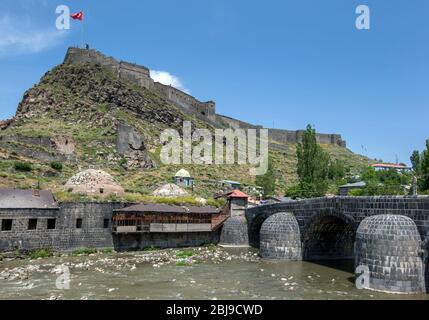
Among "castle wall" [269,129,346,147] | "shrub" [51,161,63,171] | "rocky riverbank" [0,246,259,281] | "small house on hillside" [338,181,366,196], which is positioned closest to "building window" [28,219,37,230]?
"rocky riverbank" [0,246,259,281]

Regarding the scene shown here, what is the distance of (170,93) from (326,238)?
85679 millimetres

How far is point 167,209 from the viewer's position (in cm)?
3928

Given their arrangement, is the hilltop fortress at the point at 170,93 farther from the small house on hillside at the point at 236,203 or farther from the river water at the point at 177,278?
the river water at the point at 177,278

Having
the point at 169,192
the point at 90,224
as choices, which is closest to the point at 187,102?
the point at 169,192

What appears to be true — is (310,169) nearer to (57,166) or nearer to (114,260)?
(114,260)

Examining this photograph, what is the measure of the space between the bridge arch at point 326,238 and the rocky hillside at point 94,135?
87.5ft

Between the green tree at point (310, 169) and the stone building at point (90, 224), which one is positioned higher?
the green tree at point (310, 169)

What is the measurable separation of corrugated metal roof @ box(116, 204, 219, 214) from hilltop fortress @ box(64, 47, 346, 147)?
67.4 m

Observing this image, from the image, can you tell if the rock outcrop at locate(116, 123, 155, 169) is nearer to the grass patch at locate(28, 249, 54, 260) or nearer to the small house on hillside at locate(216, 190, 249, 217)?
the small house on hillside at locate(216, 190, 249, 217)

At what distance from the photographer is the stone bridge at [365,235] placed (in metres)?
18.7

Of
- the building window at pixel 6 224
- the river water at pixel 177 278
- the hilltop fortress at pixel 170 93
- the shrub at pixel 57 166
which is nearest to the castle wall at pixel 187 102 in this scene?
the hilltop fortress at pixel 170 93

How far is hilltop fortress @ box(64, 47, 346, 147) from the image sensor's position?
A: 98.6m

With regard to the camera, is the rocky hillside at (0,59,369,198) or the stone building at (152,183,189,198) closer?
the stone building at (152,183,189,198)
